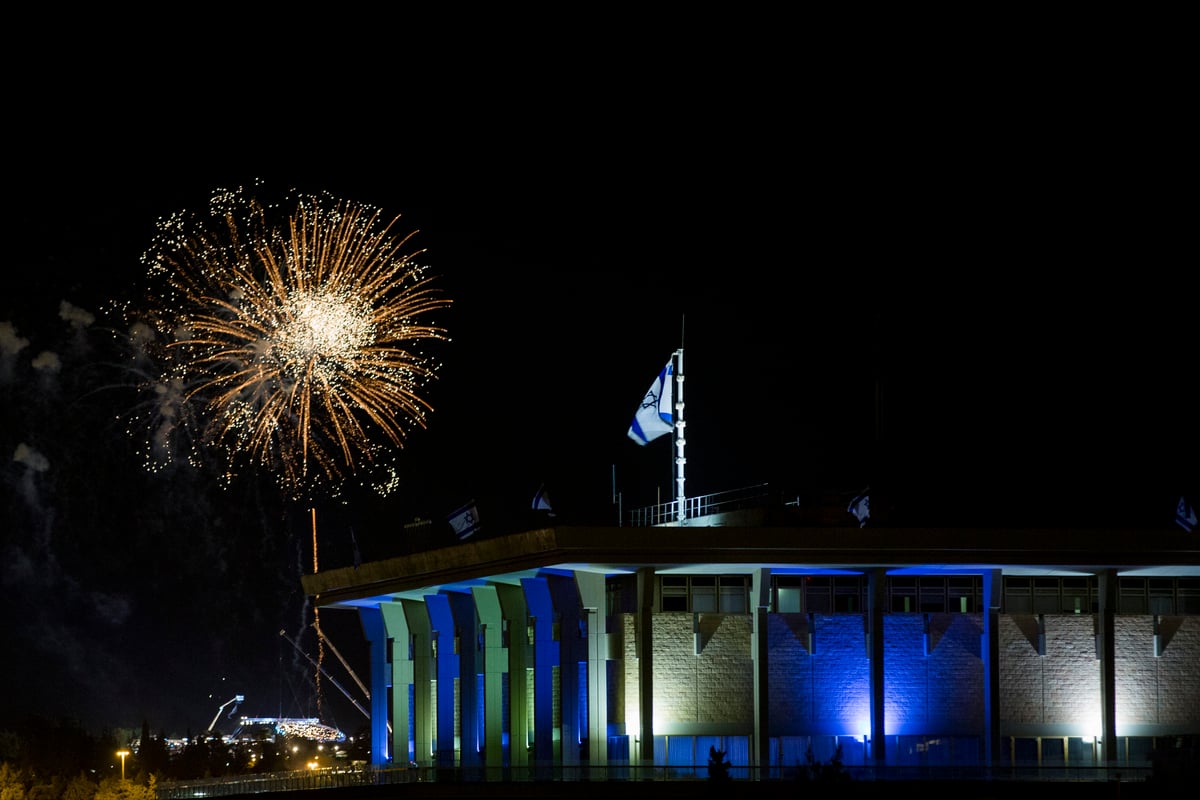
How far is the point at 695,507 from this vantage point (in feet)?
240

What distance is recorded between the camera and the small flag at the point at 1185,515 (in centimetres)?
6475

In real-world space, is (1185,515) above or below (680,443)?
below

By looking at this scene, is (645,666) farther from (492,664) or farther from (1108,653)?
(1108,653)

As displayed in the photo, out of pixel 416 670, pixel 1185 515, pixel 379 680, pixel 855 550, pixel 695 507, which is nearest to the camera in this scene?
pixel 855 550

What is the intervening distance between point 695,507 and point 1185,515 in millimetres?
18489

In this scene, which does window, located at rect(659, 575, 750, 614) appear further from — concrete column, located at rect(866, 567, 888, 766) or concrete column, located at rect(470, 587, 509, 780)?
concrete column, located at rect(470, 587, 509, 780)

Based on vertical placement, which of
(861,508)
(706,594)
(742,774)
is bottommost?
(742,774)

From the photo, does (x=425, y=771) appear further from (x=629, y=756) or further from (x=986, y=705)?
(x=986, y=705)

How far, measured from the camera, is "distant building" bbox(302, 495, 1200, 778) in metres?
62.5

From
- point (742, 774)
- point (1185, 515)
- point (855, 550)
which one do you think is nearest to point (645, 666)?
point (742, 774)

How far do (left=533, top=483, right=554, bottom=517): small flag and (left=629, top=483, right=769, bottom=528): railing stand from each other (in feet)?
10.4

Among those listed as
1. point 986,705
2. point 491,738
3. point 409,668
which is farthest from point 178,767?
point 986,705

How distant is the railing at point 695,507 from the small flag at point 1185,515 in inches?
566

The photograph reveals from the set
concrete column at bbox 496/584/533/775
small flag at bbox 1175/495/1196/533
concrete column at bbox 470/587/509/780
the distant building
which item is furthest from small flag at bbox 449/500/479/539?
small flag at bbox 1175/495/1196/533
